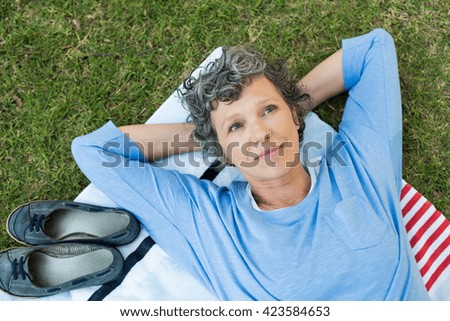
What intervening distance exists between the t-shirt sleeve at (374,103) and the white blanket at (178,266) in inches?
12.5

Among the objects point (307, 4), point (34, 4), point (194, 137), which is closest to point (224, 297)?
point (194, 137)

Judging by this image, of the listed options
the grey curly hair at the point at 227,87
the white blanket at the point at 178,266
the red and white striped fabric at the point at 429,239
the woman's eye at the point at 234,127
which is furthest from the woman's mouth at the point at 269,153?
the red and white striped fabric at the point at 429,239

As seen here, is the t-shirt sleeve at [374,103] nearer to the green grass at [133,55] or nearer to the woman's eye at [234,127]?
the green grass at [133,55]

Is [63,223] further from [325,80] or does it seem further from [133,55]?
[325,80]

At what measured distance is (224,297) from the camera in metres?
2.75

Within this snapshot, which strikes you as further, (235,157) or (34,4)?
(34,4)

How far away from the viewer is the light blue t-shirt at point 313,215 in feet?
8.55

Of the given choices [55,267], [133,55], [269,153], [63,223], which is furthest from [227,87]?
[55,267]

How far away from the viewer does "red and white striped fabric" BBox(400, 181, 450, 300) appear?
9.71ft

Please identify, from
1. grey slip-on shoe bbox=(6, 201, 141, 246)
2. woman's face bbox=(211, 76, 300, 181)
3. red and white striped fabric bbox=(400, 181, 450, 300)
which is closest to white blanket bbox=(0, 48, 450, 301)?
red and white striped fabric bbox=(400, 181, 450, 300)

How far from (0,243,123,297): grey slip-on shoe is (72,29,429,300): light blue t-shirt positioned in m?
0.35

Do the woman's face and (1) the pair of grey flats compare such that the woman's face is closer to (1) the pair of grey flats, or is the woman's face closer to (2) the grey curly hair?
(2) the grey curly hair
